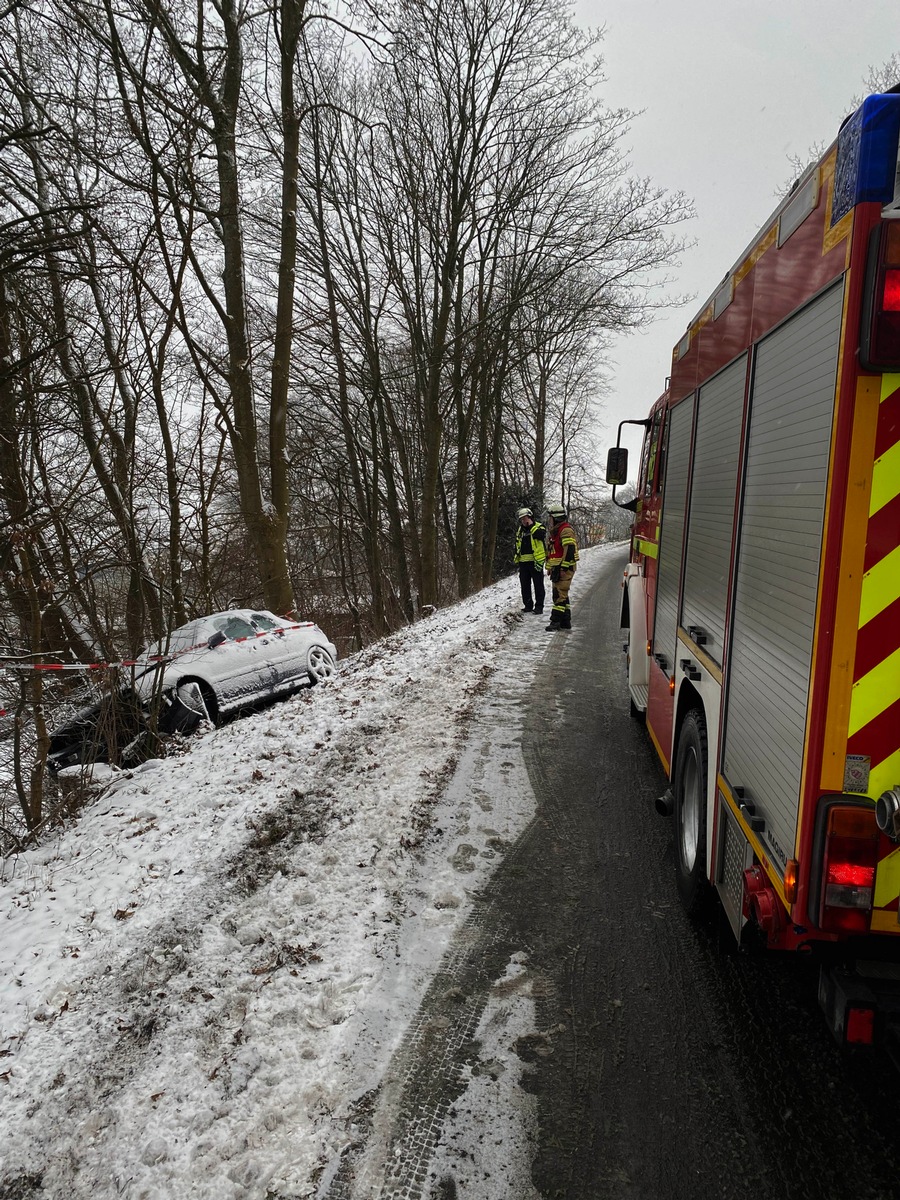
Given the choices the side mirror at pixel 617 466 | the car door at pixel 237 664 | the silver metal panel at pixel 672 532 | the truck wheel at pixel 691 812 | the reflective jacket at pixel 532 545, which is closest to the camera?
the truck wheel at pixel 691 812

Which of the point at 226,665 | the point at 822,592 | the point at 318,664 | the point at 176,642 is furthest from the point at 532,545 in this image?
the point at 822,592

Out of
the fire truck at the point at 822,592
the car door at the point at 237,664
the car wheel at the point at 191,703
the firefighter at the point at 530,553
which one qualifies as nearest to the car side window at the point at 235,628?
the car door at the point at 237,664

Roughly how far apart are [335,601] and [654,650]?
2161cm

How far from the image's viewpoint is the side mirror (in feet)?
23.7

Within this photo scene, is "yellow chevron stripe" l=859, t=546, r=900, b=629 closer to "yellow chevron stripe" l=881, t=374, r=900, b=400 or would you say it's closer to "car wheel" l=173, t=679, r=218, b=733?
"yellow chevron stripe" l=881, t=374, r=900, b=400

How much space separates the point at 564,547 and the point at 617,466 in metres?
3.37

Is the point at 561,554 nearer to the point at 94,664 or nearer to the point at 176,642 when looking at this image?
the point at 176,642

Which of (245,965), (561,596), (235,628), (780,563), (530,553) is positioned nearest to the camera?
(780,563)

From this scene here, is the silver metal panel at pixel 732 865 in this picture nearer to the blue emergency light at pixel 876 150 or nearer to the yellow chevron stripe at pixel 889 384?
the yellow chevron stripe at pixel 889 384

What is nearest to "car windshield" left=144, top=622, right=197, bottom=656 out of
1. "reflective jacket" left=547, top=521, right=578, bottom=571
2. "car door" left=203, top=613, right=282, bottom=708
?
"car door" left=203, top=613, right=282, bottom=708

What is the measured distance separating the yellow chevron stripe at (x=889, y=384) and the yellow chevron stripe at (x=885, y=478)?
0.46 ft

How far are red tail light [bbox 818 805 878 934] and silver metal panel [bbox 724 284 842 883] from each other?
14cm

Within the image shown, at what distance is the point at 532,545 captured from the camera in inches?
502

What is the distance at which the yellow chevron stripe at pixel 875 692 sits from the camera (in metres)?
1.99
